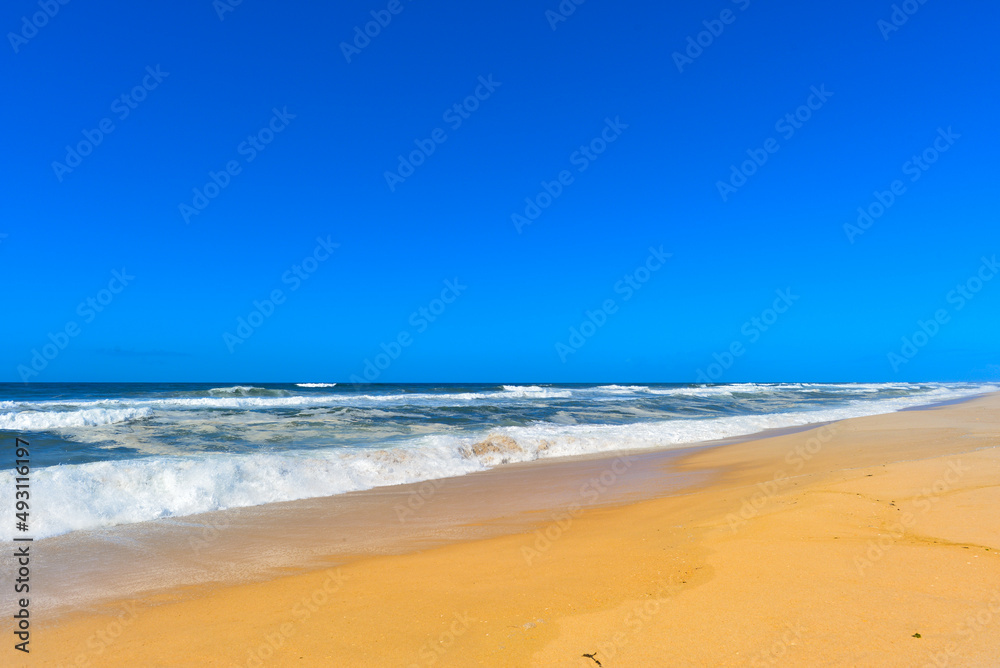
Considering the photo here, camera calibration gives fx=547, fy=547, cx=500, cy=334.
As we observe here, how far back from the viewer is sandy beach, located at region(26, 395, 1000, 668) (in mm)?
3033

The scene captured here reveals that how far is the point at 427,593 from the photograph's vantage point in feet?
13.6

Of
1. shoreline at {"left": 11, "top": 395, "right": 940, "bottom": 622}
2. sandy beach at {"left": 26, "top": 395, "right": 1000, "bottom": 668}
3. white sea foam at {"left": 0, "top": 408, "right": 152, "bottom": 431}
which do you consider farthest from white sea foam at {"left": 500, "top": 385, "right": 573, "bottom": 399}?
sandy beach at {"left": 26, "top": 395, "right": 1000, "bottom": 668}

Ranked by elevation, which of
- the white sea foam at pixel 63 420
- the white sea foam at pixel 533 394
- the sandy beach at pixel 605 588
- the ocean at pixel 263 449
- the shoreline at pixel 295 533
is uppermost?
the white sea foam at pixel 533 394

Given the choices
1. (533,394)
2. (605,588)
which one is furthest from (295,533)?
(533,394)

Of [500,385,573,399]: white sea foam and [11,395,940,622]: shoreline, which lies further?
[500,385,573,399]: white sea foam

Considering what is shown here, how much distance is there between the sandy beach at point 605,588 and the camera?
303 cm

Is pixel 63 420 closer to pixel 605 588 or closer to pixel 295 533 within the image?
pixel 295 533

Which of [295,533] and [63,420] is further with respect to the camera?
[63,420]

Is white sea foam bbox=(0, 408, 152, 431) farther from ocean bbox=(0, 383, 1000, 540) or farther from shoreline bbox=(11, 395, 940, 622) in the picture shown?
shoreline bbox=(11, 395, 940, 622)

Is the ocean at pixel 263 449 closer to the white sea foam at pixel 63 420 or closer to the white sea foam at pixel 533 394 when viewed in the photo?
the white sea foam at pixel 63 420

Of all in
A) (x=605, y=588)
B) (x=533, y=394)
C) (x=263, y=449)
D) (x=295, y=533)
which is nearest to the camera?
(x=605, y=588)

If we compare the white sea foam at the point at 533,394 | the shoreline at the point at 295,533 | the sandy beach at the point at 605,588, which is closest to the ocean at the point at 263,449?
the shoreline at the point at 295,533

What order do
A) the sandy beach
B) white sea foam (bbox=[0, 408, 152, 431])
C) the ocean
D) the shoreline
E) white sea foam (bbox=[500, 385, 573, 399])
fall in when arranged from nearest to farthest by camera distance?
1. the sandy beach
2. the shoreline
3. the ocean
4. white sea foam (bbox=[0, 408, 152, 431])
5. white sea foam (bbox=[500, 385, 573, 399])

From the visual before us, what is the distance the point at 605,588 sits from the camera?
3.95 m
